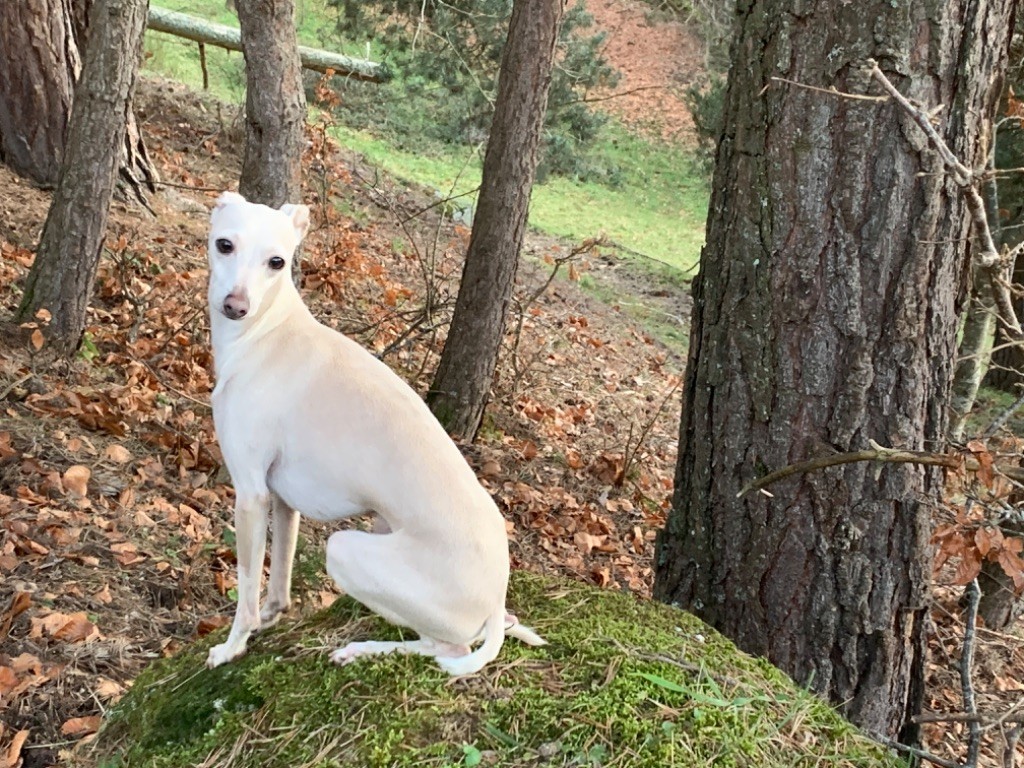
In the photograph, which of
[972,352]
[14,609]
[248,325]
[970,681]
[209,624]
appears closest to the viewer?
[248,325]

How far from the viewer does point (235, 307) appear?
264cm

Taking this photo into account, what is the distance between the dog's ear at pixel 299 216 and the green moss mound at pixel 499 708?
1.27m

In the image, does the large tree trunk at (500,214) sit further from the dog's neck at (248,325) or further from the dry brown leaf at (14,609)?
the dog's neck at (248,325)

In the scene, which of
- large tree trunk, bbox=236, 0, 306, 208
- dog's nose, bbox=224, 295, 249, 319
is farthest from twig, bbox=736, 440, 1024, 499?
large tree trunk, bbox=236, 0, 306, 208

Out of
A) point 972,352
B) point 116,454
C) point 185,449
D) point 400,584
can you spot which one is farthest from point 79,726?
point 972,352

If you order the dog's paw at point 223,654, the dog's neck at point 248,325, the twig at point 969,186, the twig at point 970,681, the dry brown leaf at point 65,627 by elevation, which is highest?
the twig at point 969,186

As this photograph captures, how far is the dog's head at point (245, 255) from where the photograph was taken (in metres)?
2.68

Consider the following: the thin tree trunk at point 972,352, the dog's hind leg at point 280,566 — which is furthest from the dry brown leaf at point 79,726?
the thin tree trunk at point 972,352

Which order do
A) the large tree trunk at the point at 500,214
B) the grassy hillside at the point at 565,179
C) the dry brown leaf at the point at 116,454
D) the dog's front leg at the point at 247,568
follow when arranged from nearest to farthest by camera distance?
1. the dog's front leg at the point at 247,568
2. the dry brown leaf at the point at 116,454
3. the large tree trunk at the point at 500,214
4. the grassy hillside at the point at 565,179

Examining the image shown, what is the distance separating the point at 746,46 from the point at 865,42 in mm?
444

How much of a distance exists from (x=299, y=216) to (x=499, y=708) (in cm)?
166

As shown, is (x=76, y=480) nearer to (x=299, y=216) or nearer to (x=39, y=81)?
(x=299, y=216)

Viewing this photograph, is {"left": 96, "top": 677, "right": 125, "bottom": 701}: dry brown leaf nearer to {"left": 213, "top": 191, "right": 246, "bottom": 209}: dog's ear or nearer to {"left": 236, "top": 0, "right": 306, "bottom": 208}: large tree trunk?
{"left": 213, "top": 191, "right": 246, "bottom": 209}: dog's ear

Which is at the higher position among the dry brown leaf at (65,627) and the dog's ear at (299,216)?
the dog's ear at (299,216)
